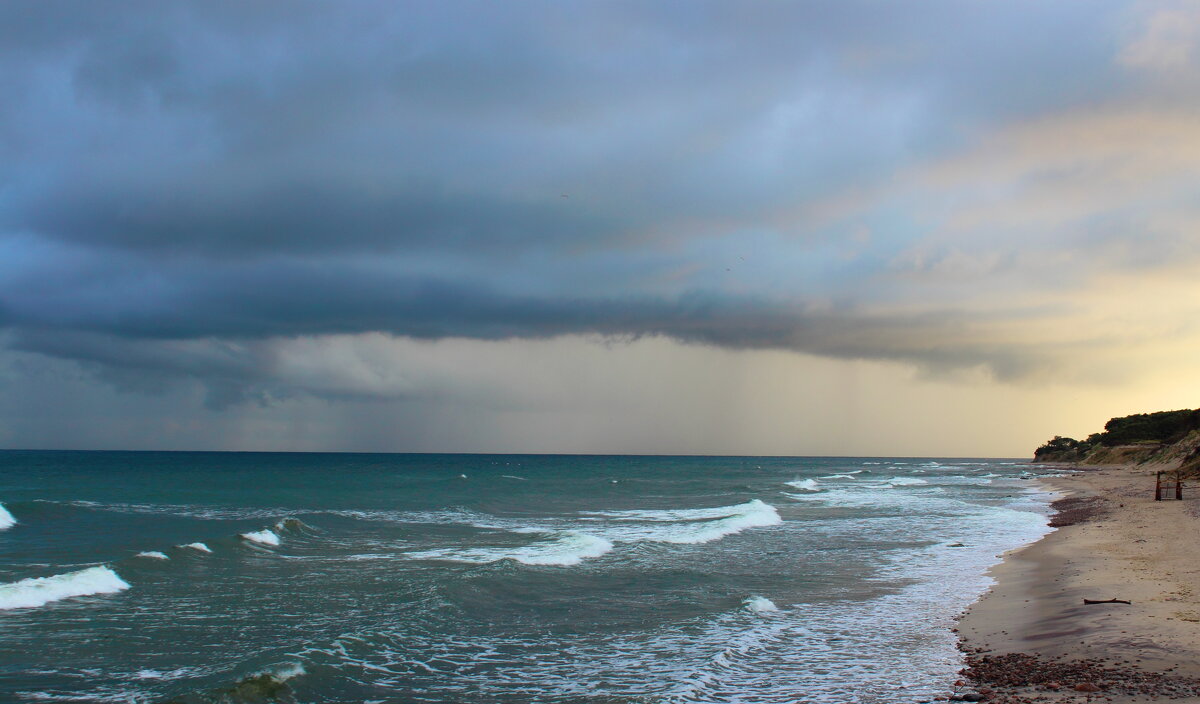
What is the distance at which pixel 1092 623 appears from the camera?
14.6m

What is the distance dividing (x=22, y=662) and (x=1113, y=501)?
5096 cm

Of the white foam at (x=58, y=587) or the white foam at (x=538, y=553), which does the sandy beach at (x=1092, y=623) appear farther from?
the white foam at (x=58, y=587)

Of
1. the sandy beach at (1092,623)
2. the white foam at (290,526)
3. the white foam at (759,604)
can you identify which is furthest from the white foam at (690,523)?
the white foam at (290,526)

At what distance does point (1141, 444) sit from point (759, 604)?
11288cm

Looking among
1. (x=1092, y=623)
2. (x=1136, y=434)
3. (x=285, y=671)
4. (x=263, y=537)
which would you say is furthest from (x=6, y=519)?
(x=1136, y=434)

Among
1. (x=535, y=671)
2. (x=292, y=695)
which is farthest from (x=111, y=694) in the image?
(x=535, y=671)

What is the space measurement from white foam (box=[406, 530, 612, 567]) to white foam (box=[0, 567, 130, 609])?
8982mm

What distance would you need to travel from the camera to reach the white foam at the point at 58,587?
19.0m

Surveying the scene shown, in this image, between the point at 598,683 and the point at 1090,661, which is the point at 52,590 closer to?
the point at 598,683

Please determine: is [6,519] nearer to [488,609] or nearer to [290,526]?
[290,526]

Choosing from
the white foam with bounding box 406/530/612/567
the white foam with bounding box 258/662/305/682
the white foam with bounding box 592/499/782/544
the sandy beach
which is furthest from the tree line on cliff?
the white foam with bounding box 258/662/305/682

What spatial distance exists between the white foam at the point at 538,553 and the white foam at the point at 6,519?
21369 millimetres

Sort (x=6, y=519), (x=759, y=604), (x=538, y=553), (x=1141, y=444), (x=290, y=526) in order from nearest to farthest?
(x=759, y=604) → (x=538, y=553) → (x=290, y=526) → (x=6, y=519) → (x=1141, y=444)

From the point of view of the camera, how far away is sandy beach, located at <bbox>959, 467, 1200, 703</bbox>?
1077 cm
